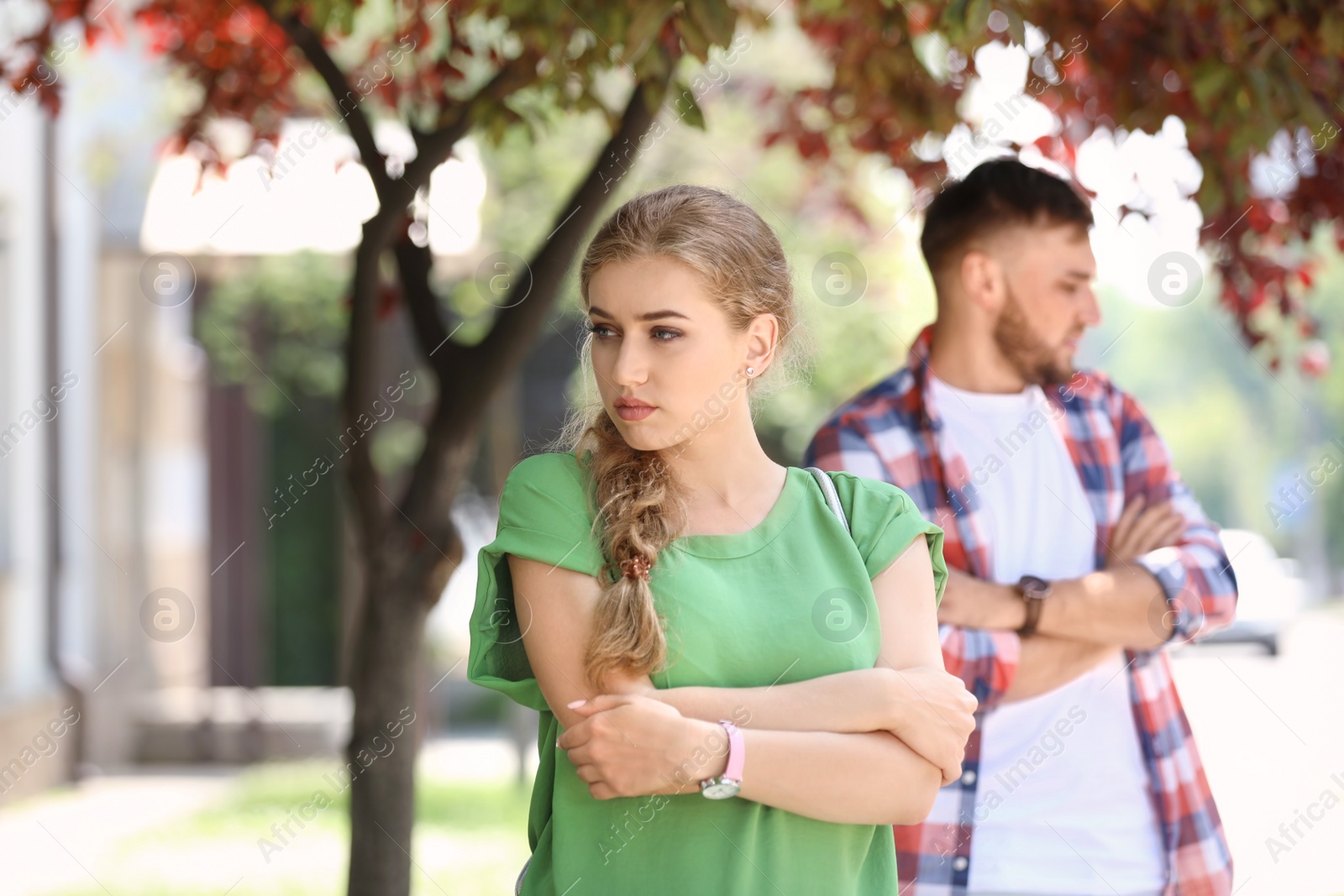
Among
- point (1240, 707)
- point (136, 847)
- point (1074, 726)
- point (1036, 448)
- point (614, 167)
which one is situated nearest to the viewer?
point (1074, 726)

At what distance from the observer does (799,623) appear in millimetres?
1775

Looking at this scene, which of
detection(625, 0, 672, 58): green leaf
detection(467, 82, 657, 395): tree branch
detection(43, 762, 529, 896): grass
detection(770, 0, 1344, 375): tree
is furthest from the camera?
detection(43, 762, 529, 896): grass

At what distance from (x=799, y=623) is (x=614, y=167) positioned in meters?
1.95

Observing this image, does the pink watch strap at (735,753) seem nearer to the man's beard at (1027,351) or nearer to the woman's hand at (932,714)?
the woman's hand at (932,714)

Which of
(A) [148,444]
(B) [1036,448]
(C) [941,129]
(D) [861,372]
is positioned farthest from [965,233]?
(A) [148,444]

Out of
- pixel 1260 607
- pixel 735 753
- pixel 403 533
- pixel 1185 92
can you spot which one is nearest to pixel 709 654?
pixel 735 753

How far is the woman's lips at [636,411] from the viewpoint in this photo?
5.86 feet

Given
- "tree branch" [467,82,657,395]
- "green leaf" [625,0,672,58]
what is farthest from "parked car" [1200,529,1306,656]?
"green leaf" [625,0,672,58]

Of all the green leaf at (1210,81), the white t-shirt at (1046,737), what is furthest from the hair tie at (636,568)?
the green leaf at (1210,81)

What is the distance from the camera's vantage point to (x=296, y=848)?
21.4ft

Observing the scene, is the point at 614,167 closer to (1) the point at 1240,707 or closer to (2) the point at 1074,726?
(2) the point at 1074,726

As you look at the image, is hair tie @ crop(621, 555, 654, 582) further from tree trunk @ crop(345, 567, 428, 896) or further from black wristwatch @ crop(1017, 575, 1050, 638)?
tree trunk @ crop(345, 567, 428, 896)

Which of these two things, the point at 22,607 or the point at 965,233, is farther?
the point at 22,607

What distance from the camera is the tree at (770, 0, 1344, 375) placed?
2717 mm
